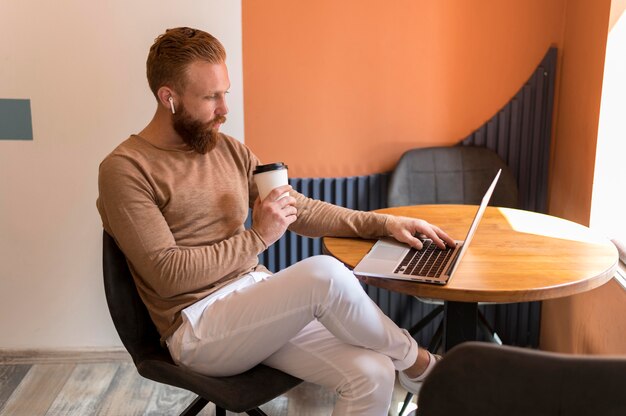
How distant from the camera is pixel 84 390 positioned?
283 centimetres

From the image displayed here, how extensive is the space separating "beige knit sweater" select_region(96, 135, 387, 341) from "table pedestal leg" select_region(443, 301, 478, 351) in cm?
31

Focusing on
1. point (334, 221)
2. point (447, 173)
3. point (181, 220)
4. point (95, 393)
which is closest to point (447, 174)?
point (447, 173)

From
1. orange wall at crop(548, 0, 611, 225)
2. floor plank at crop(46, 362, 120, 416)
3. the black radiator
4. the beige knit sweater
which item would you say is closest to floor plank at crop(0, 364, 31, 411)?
floor plank at crop(46, 362, 120, 416)

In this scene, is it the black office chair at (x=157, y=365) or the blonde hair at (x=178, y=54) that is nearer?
the black office chair at (x=157, y=365)

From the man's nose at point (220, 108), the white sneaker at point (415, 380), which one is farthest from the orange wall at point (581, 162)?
the man's nose at point (220, 108)

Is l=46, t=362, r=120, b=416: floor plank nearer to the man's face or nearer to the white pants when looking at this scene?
the white pants

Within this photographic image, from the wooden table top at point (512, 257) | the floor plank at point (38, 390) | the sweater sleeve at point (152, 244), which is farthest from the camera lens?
the floor plank at point (38, 390)

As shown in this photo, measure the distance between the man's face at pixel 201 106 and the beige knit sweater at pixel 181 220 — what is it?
0.06 meters

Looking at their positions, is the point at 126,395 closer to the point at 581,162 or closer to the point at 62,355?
the point at 62,355

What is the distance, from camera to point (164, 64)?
189 centimetres

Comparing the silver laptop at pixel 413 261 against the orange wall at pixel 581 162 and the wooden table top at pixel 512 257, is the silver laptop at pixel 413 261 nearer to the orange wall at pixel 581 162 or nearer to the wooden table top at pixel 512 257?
the wooden table top at pixel 512 257

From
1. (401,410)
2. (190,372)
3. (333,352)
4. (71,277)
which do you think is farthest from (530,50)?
(71,277)

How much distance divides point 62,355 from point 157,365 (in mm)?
1509

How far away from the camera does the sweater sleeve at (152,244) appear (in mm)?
1759
